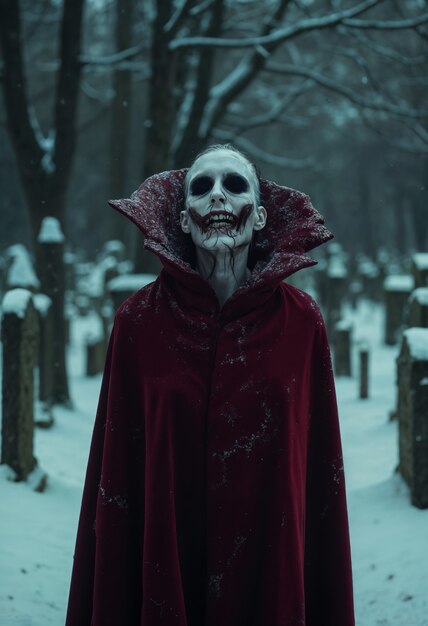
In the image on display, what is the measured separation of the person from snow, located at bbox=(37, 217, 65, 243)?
220 inches

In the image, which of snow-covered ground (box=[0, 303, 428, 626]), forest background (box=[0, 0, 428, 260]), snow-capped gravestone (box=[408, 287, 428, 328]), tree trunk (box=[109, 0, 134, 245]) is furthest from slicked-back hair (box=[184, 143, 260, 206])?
tree trunk (box=[109, 0, 134, 245])

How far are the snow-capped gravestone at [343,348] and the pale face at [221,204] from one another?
825cm

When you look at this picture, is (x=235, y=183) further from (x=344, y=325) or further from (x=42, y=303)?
(x=344, y=325)

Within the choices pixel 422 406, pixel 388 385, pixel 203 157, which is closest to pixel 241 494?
pixel 203 157

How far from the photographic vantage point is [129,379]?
9.54 feet

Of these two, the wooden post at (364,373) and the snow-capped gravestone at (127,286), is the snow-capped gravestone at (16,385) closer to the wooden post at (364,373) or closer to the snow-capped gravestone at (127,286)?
the snow-capped gravestone at (127,286)

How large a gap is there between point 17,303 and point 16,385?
54cm

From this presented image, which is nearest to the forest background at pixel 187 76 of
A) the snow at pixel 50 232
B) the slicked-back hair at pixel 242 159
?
the snow at pixel 50 232

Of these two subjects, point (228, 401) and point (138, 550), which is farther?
point (138, 550)

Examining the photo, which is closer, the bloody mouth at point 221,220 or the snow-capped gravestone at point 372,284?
the bloody mouth at point 221,220

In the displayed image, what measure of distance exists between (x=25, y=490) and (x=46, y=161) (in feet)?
12.6

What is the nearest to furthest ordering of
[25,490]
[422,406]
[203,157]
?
1. [203,157]
2. [422,406]
3. [25,490]

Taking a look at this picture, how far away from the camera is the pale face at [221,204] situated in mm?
2832

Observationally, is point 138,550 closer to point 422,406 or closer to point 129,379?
point 129,379
